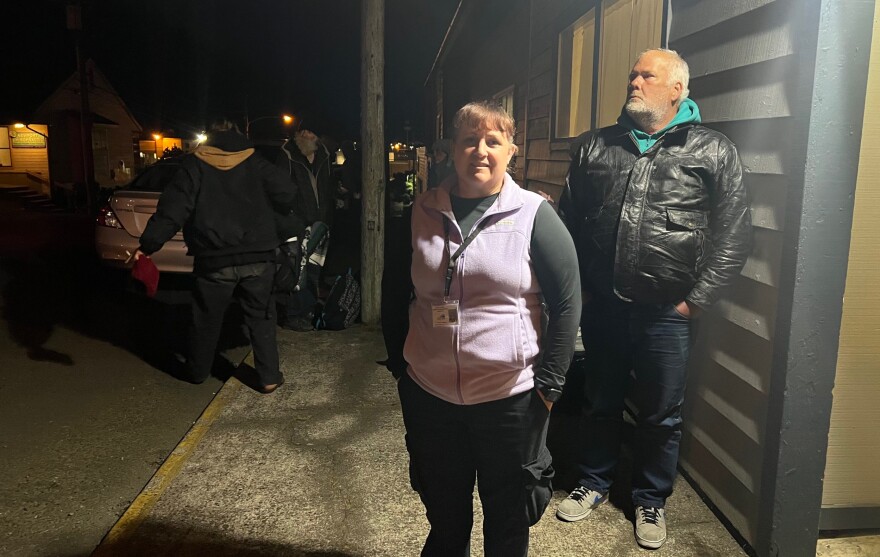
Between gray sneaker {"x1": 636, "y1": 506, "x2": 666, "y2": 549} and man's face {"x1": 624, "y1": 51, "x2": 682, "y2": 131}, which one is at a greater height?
man's face {"x1": 624, "y1": 51, "x2": 682, "y2": 131}

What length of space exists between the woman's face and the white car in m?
5.85

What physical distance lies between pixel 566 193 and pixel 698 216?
→ 0.62 meters

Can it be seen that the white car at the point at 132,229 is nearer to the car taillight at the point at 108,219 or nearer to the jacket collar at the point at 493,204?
the car taillight at the point at 108,219

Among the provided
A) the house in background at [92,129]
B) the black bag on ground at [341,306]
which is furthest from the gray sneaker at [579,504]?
the house in background at [92,129]

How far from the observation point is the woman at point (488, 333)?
2.05 metres

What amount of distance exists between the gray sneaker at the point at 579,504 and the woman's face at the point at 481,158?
5.64 feet

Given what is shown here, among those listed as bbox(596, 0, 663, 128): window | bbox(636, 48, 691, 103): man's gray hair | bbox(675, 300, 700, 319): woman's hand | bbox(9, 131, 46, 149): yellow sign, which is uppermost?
bbox(9, 131, 46, 149): yellow sign

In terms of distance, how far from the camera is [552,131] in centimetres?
648

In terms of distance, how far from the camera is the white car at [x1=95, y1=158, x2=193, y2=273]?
7262 millimetres

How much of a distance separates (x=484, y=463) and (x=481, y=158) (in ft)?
3.23

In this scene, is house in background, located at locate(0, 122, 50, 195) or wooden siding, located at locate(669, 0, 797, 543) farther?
house in background, located at locate(0, 122, 50, 195)

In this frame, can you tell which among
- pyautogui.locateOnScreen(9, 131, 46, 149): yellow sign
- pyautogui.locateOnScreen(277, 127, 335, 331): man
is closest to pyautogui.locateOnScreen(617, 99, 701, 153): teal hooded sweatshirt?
pyautogui.locateOnScreen(277, 127, 335, 331): man

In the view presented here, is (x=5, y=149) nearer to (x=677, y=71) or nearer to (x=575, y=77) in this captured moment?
(x=575, y=77)

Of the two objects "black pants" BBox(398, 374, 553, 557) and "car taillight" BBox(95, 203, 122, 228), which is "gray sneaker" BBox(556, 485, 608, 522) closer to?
"black pants" BBox(398, 374, 553, 557)
